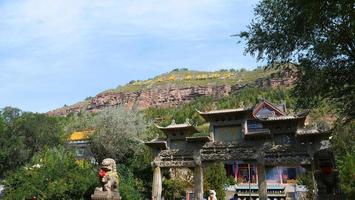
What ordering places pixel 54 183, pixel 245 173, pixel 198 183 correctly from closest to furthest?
pixel 54 183, pixel 198 183, pixel 245 173

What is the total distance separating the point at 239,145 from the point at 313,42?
12926mm

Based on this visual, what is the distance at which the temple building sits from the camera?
24641mm

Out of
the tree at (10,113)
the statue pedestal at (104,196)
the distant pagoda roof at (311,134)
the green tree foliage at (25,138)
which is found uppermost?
the tree at (10,113)

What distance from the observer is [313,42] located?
14.8 m

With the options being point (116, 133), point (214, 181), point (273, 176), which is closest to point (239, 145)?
point (214, 181)

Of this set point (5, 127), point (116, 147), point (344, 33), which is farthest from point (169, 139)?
point (5, 127)

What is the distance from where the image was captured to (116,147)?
4150cm

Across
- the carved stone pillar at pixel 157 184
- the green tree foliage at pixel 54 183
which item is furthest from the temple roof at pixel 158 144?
the green tree foliage at pixel 54 183

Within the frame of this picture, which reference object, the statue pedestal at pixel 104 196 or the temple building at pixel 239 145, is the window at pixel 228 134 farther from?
the statue pedestal at pixel 104 196

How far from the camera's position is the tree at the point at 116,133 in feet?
135

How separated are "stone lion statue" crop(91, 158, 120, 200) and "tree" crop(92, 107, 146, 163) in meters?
24.0

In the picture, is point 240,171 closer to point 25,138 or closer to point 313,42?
point 25,138

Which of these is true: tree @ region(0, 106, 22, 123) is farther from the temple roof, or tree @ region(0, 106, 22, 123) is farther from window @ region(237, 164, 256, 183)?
the temple roof

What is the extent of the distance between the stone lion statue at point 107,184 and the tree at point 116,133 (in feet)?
78.6
